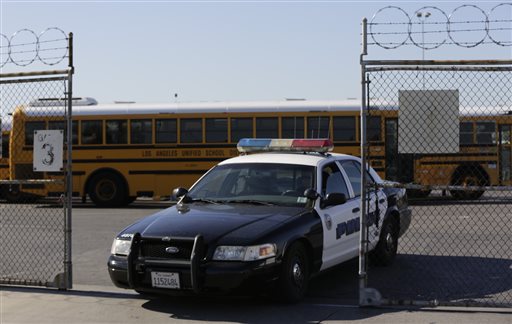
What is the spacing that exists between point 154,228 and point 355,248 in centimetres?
277

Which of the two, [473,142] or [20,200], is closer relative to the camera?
[473,142]

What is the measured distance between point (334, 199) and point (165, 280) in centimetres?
216

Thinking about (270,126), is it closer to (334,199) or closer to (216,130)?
(216,130)

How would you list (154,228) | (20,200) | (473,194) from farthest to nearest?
(20,200), (473,194), (154,228)

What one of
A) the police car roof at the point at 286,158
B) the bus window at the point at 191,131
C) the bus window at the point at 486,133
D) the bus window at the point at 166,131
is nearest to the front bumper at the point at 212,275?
the police car roof at the point at 286,158

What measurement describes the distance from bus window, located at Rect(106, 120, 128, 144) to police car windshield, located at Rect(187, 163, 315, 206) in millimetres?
13427

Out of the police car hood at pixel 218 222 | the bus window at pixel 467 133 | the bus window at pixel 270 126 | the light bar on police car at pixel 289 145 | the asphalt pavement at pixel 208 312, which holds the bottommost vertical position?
the asphalt pavement at pixel 208 312

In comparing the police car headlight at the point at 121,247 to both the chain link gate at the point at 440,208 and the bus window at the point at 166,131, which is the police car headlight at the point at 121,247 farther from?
the bus window at the point at 166,131

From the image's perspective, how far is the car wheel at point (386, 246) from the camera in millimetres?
9703

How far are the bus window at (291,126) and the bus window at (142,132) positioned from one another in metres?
3.99

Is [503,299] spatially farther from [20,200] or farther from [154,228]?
[20,200]

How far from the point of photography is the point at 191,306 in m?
7.50

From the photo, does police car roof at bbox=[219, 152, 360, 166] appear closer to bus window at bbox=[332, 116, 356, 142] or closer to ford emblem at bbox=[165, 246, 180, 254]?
ford emblem at bbox=[165, 246, 180, 254]

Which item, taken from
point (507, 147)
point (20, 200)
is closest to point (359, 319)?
point (507, 147)
